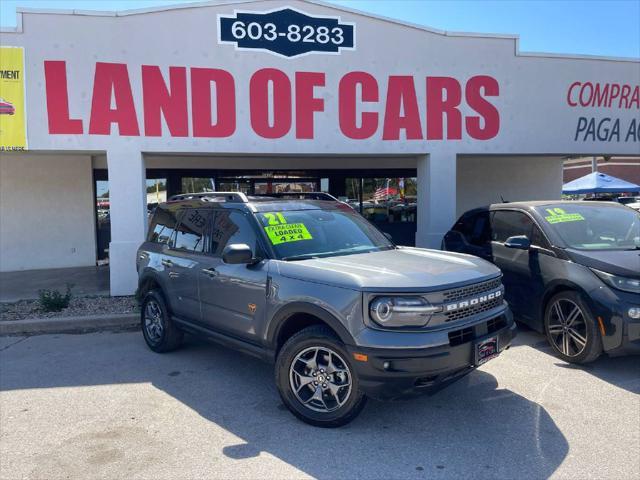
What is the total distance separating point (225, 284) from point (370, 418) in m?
1.83

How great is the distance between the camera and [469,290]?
12.9 ft

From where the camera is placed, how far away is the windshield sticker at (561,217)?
236 inches

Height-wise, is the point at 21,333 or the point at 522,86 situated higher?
the point at 522,86

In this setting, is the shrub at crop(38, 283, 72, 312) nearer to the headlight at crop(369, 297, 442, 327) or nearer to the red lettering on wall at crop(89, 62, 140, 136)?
the red lettering on wall at crop(89, 62, 140, 136)

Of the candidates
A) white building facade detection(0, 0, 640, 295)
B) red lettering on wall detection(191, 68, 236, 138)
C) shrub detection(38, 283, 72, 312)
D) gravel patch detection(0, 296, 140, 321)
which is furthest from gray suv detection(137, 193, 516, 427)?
white building facade detection(0, 0, 640, 295)

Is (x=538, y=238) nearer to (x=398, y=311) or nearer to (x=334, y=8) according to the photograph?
(x=398, y=311)

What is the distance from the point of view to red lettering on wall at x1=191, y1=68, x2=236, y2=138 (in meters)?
8.72

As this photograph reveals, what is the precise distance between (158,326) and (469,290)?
3799 mm

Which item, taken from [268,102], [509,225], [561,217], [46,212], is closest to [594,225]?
[561,217]

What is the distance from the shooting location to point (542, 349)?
574cm

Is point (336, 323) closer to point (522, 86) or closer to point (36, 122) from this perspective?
point (36, 122)

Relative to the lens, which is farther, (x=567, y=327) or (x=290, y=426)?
(x=567, y=327)

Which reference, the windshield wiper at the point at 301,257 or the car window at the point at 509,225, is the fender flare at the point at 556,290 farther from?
the windshield wiper at the point at 301,257

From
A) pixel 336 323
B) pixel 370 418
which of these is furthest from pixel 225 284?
pixel 370 418
